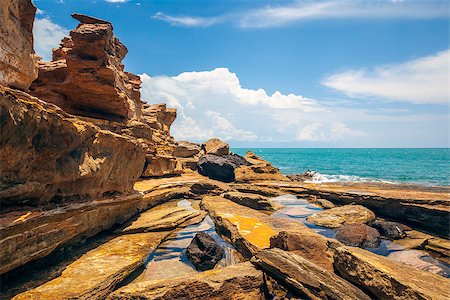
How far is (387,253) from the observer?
42.4 feet

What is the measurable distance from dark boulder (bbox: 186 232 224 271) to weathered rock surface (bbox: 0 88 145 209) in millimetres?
5551

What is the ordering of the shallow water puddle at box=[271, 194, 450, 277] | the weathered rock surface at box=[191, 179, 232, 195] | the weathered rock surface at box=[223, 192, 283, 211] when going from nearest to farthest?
the shallow water puddle at box=[271, 194, 450, 277] → the weathered rock surface at box=[223, 192, 283, 211] → the weathered rock surface at box=[191, 179, 232, 195]

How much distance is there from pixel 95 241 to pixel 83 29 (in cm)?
1135

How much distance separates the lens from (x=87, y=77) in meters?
14.6

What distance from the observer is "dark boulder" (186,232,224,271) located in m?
10.8

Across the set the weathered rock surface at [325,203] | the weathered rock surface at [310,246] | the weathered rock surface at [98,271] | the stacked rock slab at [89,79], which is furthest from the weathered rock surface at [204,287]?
the weathered rock surface at [325,203]

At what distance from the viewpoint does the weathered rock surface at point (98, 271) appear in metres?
7.72

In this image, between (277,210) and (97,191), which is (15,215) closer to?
(97,191)

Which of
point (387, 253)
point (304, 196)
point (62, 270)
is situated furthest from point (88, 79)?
point (304, 196)

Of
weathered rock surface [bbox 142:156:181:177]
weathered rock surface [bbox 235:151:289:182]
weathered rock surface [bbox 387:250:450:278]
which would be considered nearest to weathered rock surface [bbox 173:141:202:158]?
weathered rock surface [bbox 235:151:289:182]

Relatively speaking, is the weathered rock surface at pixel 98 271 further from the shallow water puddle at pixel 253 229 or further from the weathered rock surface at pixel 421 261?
the weathered rock surface at pixel 421 261

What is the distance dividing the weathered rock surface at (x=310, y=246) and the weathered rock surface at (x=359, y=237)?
4235 millimetres

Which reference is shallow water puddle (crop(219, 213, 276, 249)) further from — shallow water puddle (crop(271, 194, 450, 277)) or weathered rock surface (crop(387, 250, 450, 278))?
weathered rock surface (crop(387, 250, 450, 278))

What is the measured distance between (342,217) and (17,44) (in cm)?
1922
